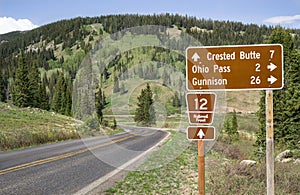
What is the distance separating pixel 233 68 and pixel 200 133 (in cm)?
99

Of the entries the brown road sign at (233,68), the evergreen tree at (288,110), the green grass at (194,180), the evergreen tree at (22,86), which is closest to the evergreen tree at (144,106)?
the green grass at (194,180)

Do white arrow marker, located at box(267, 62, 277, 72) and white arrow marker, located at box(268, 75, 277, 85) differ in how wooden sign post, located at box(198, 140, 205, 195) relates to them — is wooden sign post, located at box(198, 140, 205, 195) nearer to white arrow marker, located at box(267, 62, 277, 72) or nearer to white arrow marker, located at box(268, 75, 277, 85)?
white arrow marker, located at box(268, 75, 277, 85)

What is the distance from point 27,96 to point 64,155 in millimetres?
48952

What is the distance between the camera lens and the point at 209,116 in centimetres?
436

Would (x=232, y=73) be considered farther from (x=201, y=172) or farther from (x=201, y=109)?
(x=201, y=172)

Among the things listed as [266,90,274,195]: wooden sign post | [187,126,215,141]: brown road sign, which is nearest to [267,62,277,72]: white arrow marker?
[266,90,274,195]: wooden sign post

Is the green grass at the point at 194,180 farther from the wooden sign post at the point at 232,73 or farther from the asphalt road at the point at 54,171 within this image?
the wooden sign post at the point at 232,73

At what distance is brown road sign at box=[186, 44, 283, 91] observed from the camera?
4.34 metres

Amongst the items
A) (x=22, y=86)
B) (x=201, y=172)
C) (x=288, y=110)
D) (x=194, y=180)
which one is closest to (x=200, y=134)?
(x=201, y=172)

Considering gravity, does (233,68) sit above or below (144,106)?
above

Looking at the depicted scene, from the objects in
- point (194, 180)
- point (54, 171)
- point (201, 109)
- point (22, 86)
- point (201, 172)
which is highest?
point (22, 86)

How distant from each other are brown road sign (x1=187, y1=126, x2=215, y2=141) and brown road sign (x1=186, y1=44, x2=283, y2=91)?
527 mm

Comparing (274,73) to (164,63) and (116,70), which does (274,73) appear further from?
(116,70)

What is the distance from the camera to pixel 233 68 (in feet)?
14.5
